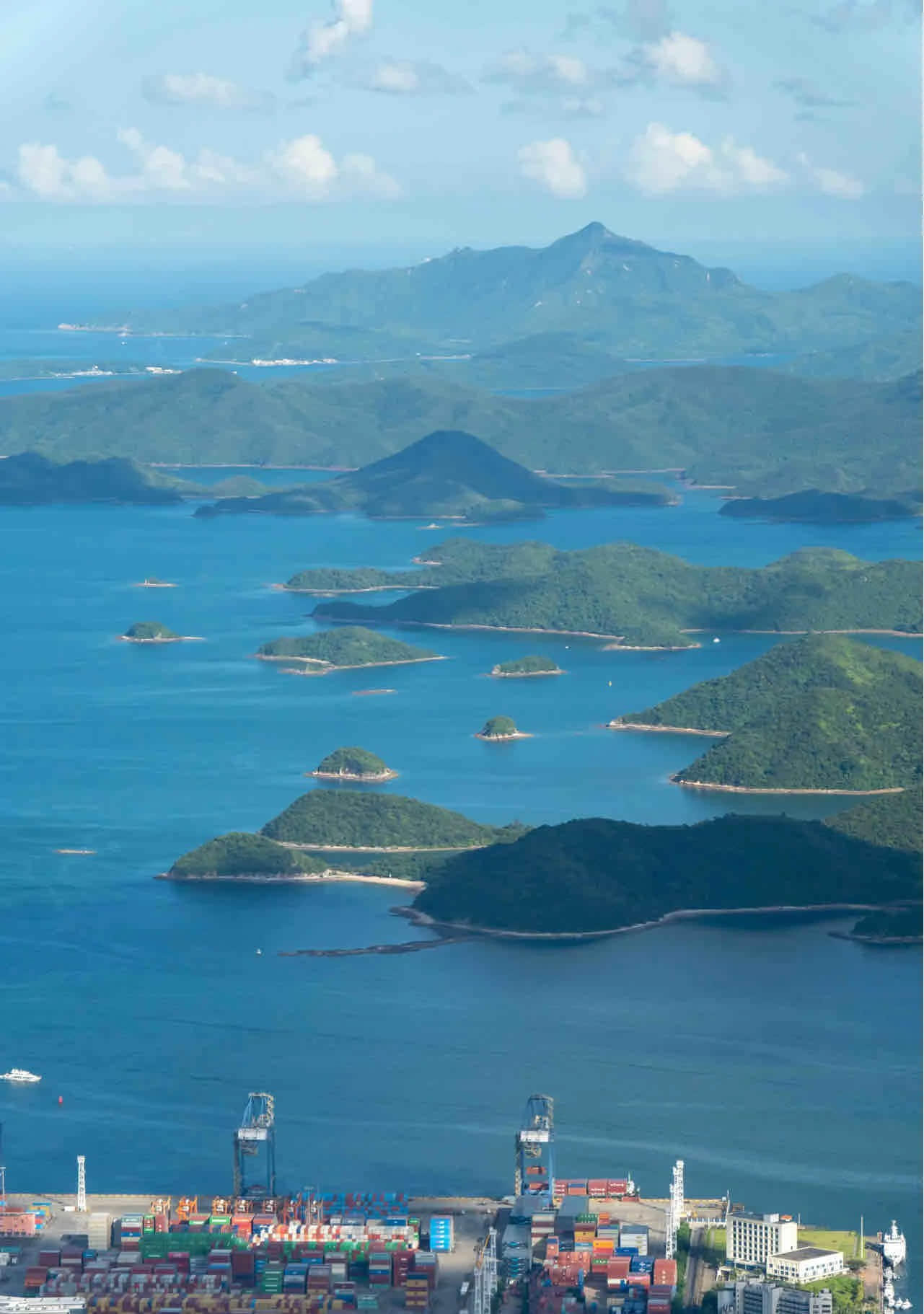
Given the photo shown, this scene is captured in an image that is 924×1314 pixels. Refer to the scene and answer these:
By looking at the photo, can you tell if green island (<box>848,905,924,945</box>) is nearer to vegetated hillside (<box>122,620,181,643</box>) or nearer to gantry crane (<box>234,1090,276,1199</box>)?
gantry crane (<box>234,1090,276,1199</box>)

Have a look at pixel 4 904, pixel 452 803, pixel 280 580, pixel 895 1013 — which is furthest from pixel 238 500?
pixel 895 1013

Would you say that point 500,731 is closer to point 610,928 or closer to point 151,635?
point 610,928

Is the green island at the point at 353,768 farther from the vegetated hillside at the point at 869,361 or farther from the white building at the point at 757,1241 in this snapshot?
the vegetated hillside at the point at 869,361

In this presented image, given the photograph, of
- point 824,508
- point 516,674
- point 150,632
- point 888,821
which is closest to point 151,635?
point 150,632

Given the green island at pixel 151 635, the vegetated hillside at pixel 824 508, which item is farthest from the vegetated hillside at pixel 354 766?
the vegetated hillside at pixel 824 508

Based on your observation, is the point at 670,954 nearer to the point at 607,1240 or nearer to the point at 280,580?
the point at 607,1240
